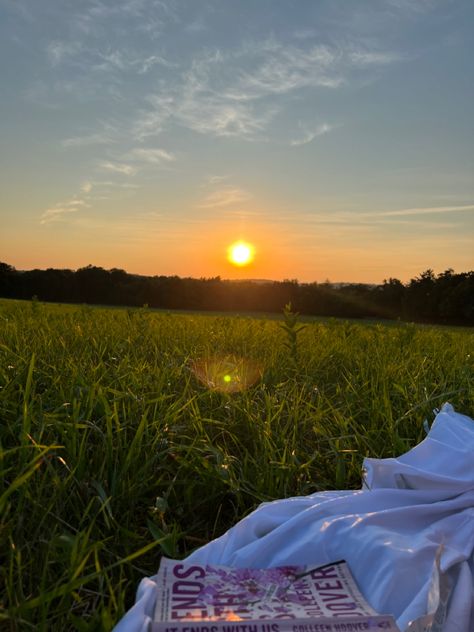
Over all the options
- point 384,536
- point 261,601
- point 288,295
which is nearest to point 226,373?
point 384,536

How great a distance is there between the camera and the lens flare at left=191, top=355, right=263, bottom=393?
433cm

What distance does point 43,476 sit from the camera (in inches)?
104

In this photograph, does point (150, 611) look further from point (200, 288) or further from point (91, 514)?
point (200, 288)

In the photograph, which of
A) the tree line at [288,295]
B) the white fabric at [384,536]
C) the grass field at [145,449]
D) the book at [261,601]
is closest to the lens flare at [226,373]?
the grass field at [145,449]

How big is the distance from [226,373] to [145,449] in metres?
1.62

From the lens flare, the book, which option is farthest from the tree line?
the book

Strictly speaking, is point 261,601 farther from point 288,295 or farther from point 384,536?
point 288,295

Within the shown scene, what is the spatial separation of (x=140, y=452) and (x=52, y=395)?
1037 millimetres

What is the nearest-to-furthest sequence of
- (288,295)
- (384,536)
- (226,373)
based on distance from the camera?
(384,536), (226,373), (288,295)

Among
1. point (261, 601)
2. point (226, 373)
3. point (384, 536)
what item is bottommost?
point (261, 601)

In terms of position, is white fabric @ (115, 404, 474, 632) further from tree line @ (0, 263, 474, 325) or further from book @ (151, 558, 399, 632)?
tree line @ (0, 263, 474, 325)

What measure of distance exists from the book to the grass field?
193mm

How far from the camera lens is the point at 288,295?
904 inches

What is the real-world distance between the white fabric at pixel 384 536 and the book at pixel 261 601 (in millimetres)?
63
